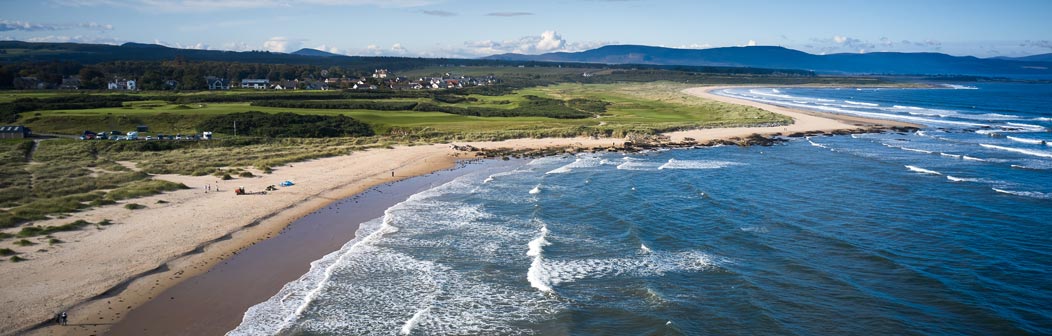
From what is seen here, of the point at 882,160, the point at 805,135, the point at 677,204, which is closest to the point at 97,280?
the point at 677,204

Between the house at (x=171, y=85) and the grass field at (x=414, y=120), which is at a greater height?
the house at (x=171, y=85)

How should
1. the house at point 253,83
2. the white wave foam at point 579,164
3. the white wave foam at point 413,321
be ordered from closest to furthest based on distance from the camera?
the white wave foam at point 413,321
the white wave foam at point 579,164
the house at point 253,83

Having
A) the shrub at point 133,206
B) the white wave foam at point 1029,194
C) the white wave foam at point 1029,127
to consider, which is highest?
the white wave foam at point 1029,127

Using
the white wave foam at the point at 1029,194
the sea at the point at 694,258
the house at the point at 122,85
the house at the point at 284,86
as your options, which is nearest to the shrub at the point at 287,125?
the sea at the point at 694,258

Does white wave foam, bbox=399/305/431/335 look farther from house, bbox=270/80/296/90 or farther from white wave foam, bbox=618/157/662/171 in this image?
house, bbox=270/80/296/90

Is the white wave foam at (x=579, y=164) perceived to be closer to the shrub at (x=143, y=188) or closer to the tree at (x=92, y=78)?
the shrub at (x=143, y=188)

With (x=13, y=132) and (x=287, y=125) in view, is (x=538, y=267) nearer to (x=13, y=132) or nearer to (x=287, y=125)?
(x=287, y=125)

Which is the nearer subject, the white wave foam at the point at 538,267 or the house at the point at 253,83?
the white wave foam at the point at 538,267

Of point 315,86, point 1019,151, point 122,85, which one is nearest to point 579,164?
point 1019,151
